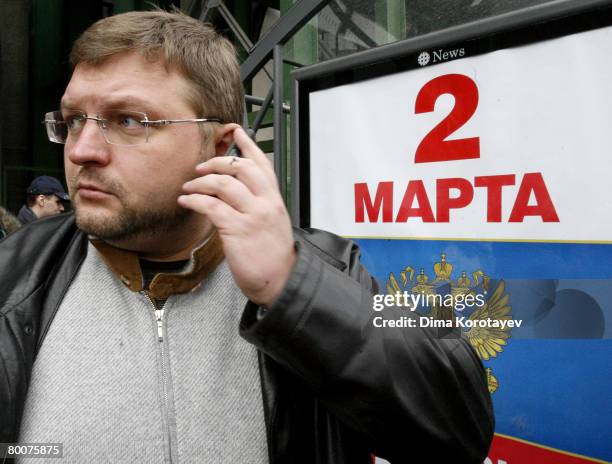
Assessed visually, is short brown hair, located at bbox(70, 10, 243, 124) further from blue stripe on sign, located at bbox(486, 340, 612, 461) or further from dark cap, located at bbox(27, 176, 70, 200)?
dark cap, located at bbox(27, 176, 70, 200)

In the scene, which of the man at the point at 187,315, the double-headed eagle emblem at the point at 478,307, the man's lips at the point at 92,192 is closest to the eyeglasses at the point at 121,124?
the man at the point at 187,315

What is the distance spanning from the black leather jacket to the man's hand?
38mm

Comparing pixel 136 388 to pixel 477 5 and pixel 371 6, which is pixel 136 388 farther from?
pixel 371 6

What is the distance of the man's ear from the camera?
4.74 ft

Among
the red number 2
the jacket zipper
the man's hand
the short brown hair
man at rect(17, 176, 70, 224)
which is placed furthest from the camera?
man at rect(17, 176, 70, 224)

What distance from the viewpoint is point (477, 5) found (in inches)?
87.4

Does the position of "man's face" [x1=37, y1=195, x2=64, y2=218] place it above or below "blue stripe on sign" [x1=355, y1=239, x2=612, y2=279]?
above

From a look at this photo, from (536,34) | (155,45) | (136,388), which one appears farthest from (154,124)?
(536,34)

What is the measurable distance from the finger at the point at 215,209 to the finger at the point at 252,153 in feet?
0.34

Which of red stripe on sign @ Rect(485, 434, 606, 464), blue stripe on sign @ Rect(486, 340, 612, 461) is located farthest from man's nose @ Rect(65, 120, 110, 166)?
red stripe on sign @ Rect(485, 434, 606, 464)

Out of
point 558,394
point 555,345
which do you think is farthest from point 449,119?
point 558,394

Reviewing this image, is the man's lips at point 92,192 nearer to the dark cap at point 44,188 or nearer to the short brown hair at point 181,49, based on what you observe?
the short brown hair at point 181,49

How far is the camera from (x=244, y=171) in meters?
1.02

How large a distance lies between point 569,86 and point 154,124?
3.13 feet
